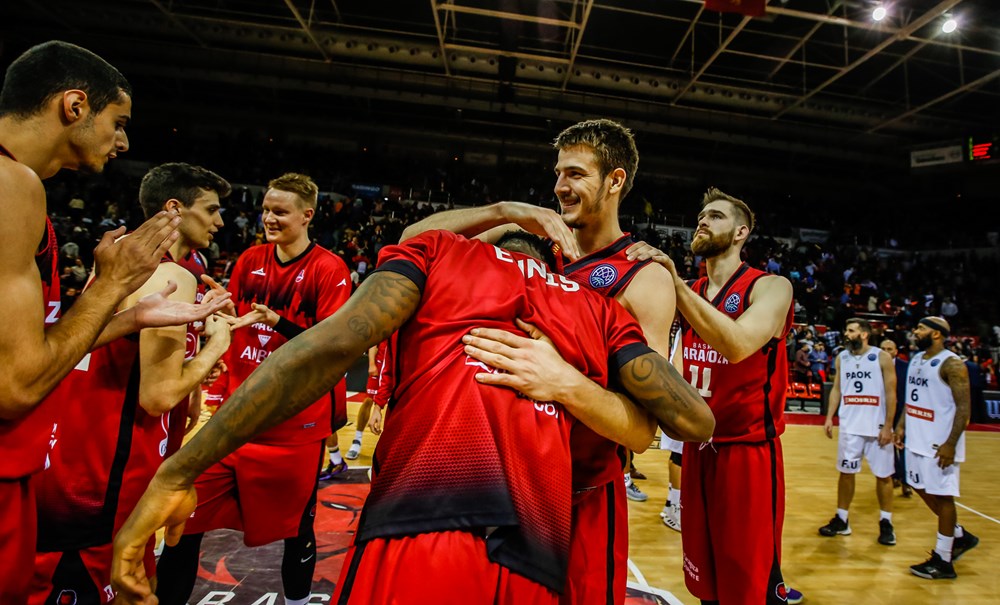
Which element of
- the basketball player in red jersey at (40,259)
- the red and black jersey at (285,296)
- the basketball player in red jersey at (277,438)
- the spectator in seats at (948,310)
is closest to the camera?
the basketball player in red jersey at (40,259)

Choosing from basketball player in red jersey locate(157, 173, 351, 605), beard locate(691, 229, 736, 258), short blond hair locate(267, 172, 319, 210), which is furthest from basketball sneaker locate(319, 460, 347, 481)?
beard locate(691, 229, 736, 258)

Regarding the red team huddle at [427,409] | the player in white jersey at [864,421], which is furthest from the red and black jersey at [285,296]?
the player in white jersey at [864,421]

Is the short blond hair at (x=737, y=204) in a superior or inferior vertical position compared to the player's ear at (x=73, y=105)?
superior

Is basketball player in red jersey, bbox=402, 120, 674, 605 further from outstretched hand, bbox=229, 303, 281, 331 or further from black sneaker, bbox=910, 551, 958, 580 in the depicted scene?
black sneaker, bbox=910, 551, 958, 580

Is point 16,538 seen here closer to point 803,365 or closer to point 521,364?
point 521,364

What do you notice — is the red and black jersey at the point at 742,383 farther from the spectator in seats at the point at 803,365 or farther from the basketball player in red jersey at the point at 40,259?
the spectator in seats at the point at 803,365

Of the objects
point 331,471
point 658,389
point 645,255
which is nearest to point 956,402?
point 645,255

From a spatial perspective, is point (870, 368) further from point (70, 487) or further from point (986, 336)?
point (986, 336)

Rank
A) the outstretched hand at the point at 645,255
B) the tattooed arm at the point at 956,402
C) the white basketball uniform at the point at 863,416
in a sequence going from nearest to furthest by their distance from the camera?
the outstretched hand at the point at 645,255 → the tattooed arm at the point at 956,402 → the white basketball uniform at the point at 863,416

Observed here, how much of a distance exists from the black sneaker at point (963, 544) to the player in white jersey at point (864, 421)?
47 centimetres

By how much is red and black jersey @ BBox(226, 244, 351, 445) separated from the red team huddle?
1.04 feet

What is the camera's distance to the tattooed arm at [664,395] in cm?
164

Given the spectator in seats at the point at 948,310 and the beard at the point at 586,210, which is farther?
the spectator in seats at the point at 948,310

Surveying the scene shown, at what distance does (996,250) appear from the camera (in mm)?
21750
